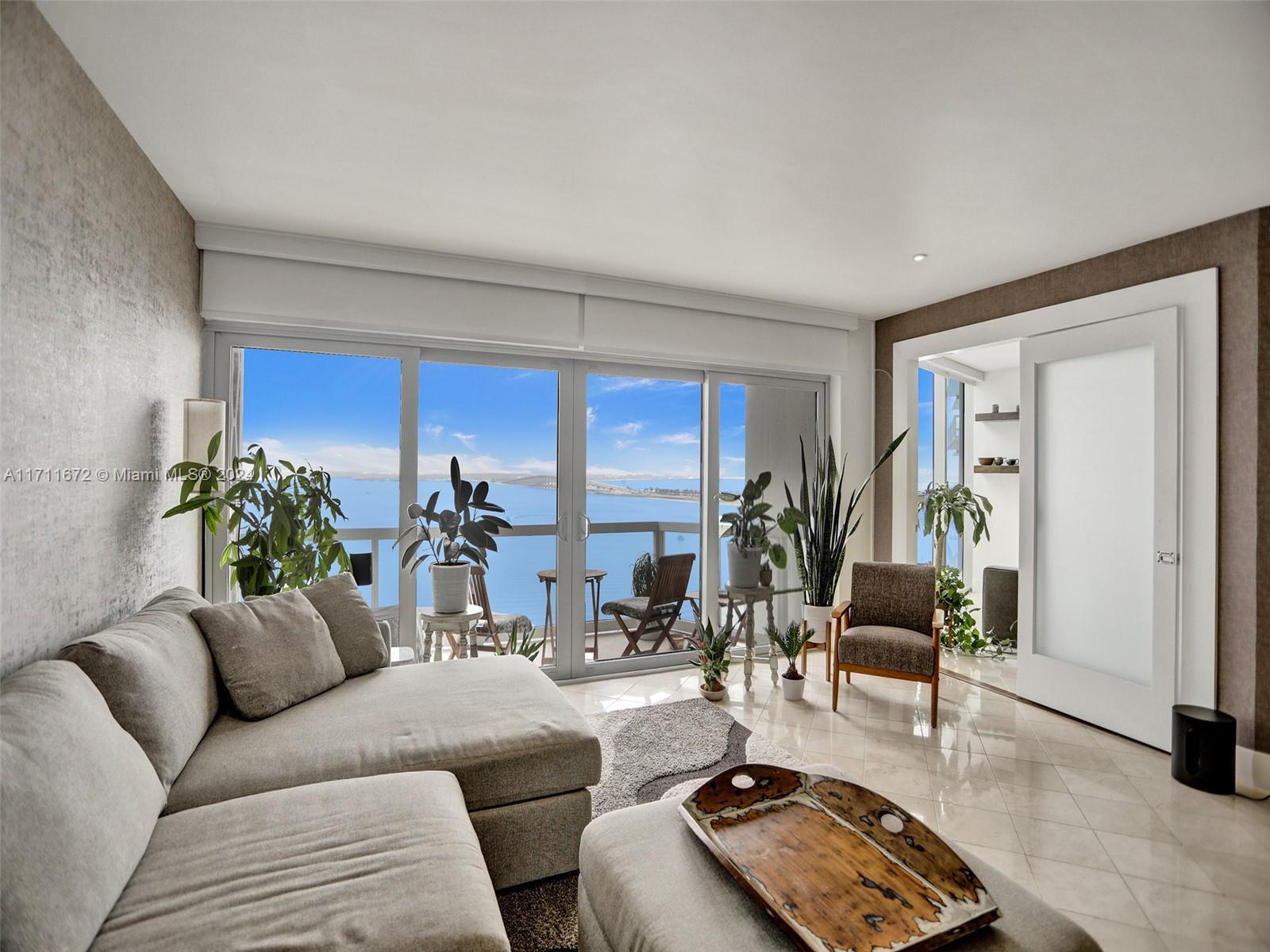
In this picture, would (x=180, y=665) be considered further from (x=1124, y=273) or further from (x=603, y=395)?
(x=1124, y=273)

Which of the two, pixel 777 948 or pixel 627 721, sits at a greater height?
pixel 777 948

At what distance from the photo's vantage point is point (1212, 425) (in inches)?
120

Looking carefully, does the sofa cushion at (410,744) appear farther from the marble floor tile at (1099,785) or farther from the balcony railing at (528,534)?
the marble floor tile at (1099,785)

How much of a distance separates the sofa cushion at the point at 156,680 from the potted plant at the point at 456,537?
52.6 inches

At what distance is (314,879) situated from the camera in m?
1.32

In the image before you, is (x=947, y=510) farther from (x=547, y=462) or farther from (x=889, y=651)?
(x=547, y=462)

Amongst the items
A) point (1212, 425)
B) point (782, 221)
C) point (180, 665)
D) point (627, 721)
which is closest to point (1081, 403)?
point (1212, 425)

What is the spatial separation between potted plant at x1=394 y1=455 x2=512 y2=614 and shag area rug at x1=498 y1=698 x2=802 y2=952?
1014mm

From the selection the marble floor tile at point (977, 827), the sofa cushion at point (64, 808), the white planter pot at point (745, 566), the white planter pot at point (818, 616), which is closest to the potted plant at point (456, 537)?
the white planter pot at point (745, 566)

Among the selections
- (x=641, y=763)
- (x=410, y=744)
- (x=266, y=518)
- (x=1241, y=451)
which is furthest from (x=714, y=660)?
(x=1241, y=451)

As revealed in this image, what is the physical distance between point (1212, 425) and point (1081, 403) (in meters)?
0.70

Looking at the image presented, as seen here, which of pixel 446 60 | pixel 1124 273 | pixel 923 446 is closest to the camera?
pixel 446 60

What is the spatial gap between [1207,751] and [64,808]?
154 inches

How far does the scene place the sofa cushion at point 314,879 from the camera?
3.85 feet
